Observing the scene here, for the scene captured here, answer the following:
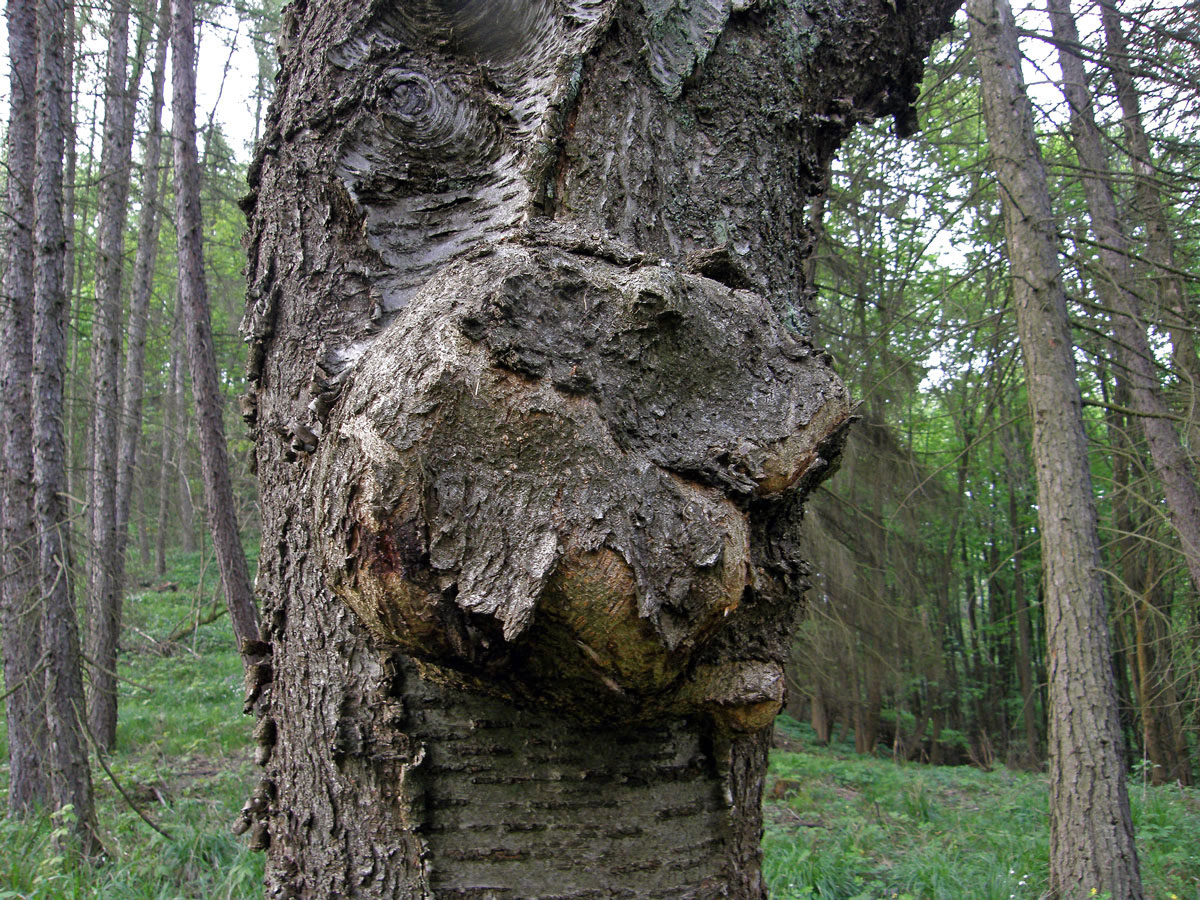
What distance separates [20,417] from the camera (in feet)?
17.3

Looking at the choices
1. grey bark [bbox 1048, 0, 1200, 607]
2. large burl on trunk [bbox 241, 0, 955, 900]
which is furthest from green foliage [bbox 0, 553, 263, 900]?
grey bark [bbox 1048, 0, 1200, 607]

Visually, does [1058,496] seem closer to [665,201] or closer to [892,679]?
[892,679]

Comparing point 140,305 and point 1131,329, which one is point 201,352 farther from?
point 1131,329

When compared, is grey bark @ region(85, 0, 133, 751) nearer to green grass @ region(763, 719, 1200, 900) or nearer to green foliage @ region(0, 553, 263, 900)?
green foliage @ region(0, 553, 263, 900)

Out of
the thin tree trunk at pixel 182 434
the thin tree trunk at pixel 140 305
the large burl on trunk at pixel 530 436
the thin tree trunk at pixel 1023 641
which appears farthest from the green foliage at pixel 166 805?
the thin tree trunk at pixel 1023 641

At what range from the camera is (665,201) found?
3.77 ft

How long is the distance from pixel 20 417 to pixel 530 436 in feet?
19.3

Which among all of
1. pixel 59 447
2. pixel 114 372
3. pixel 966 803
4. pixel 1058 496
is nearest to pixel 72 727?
pixel 59 447

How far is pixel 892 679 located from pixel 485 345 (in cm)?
796

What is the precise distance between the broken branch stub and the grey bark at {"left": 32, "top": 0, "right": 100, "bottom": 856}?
5300 mm

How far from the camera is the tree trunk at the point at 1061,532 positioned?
15.4 ft

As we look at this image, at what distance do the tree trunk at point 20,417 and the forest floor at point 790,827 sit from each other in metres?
0.49

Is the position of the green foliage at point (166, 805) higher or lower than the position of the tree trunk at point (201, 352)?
lower

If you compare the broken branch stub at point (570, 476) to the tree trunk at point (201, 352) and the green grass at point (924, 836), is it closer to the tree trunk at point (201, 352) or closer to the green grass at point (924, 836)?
the green grass at point (924, 836)
